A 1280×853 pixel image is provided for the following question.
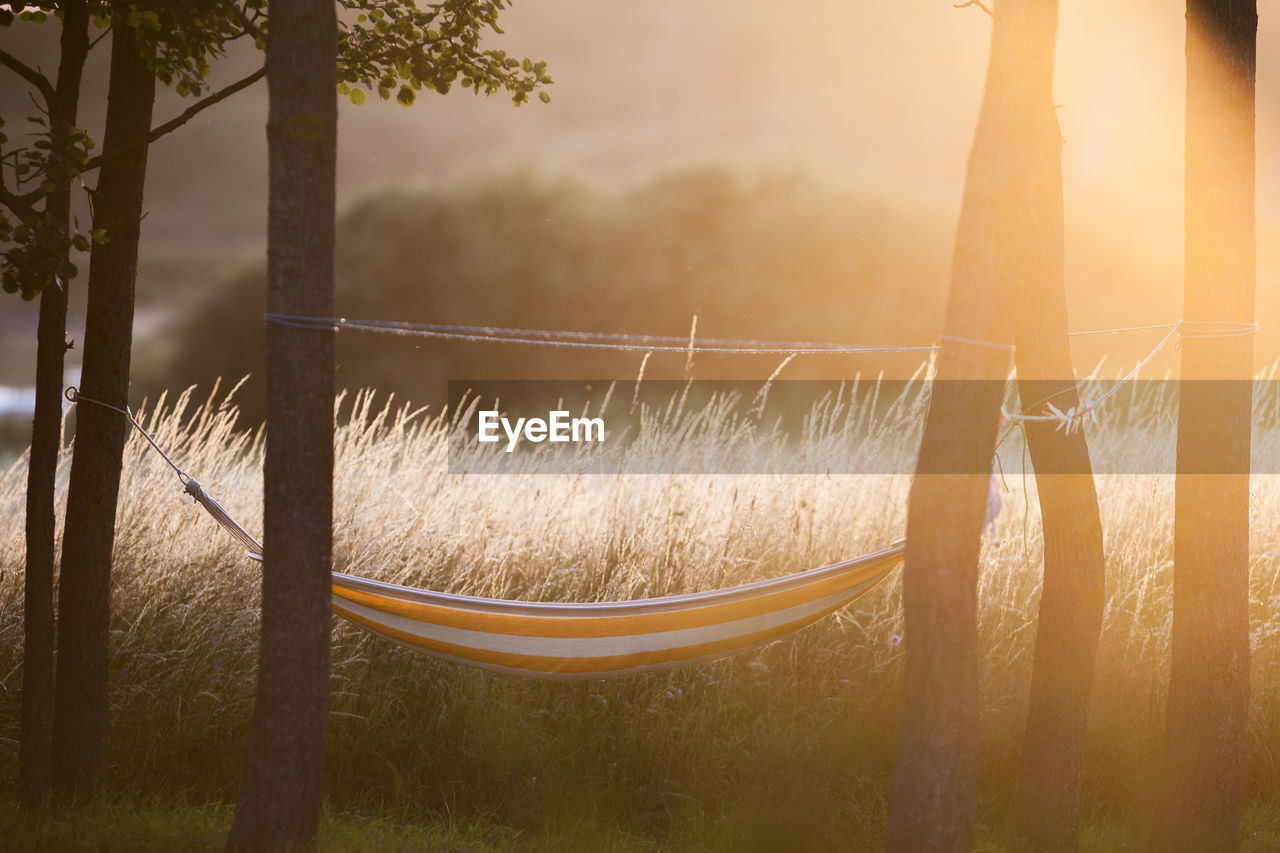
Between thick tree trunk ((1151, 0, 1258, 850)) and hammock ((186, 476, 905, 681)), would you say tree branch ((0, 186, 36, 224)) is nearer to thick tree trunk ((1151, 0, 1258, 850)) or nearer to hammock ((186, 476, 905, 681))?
hammock ((186, 476, 905, 681))

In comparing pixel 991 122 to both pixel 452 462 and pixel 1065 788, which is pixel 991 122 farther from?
pixel 452 462

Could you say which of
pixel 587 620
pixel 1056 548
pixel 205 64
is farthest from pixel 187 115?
→ pixel 1056 548

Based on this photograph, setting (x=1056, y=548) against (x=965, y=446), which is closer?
(x=965, y=446)

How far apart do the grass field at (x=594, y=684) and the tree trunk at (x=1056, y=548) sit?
0.63 feet

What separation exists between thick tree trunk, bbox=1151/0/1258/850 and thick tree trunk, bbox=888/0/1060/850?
2.80 ft

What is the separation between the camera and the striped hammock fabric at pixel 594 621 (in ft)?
7.11

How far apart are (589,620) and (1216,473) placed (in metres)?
1.51

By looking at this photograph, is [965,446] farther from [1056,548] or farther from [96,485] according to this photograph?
[96,485]

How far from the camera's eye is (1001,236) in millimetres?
1624

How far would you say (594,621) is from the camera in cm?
221

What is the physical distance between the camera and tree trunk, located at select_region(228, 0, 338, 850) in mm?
1617

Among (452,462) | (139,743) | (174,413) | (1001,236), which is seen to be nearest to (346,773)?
(139,743)

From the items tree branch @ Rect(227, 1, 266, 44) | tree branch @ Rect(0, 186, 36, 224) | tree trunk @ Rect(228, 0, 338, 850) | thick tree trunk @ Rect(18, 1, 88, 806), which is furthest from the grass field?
tree branch @ Rect(227, 1, 266, 44)

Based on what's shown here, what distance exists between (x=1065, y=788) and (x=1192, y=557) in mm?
621
